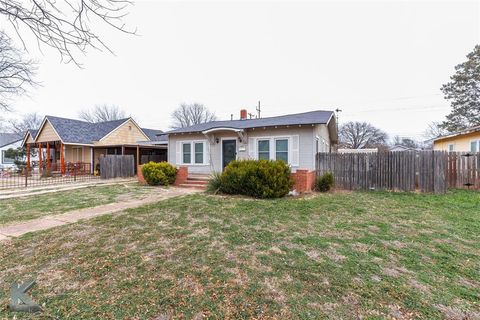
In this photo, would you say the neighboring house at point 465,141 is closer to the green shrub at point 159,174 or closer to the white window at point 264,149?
the white window at point 264,149

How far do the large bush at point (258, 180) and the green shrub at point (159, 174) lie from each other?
387 cm

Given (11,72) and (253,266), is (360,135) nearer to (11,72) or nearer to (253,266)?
(11,72)

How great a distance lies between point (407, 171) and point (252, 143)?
6.31 m

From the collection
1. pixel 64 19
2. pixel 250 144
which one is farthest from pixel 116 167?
pixel 64 19

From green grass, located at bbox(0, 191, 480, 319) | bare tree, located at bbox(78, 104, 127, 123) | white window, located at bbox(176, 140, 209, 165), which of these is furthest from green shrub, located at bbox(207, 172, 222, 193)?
bare tree, located at bbox(78, 104, 127, 123)

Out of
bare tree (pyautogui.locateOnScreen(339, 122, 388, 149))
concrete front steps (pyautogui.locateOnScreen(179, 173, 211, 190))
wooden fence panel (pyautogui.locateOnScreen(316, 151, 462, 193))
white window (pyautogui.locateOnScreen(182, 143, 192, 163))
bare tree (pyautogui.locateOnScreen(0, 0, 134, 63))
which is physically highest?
bare tree (pyautogui.locateOnScreen(339, 122, 388, 149))

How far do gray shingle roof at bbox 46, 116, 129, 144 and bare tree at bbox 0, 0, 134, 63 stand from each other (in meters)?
17.8

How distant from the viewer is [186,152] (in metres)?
13.4

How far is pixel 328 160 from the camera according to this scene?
33.0 feet

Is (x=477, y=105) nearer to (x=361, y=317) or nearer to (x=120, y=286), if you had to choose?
(x=361, y=317)

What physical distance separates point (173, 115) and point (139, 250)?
51822 millimetres

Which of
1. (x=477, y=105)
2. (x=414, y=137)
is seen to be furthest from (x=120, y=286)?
(x=414, y=137)

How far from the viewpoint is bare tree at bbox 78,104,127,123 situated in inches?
1991

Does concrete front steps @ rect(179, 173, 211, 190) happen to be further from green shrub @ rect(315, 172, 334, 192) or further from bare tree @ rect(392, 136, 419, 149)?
bare tree @ rect(392, 136, 419, 149)
